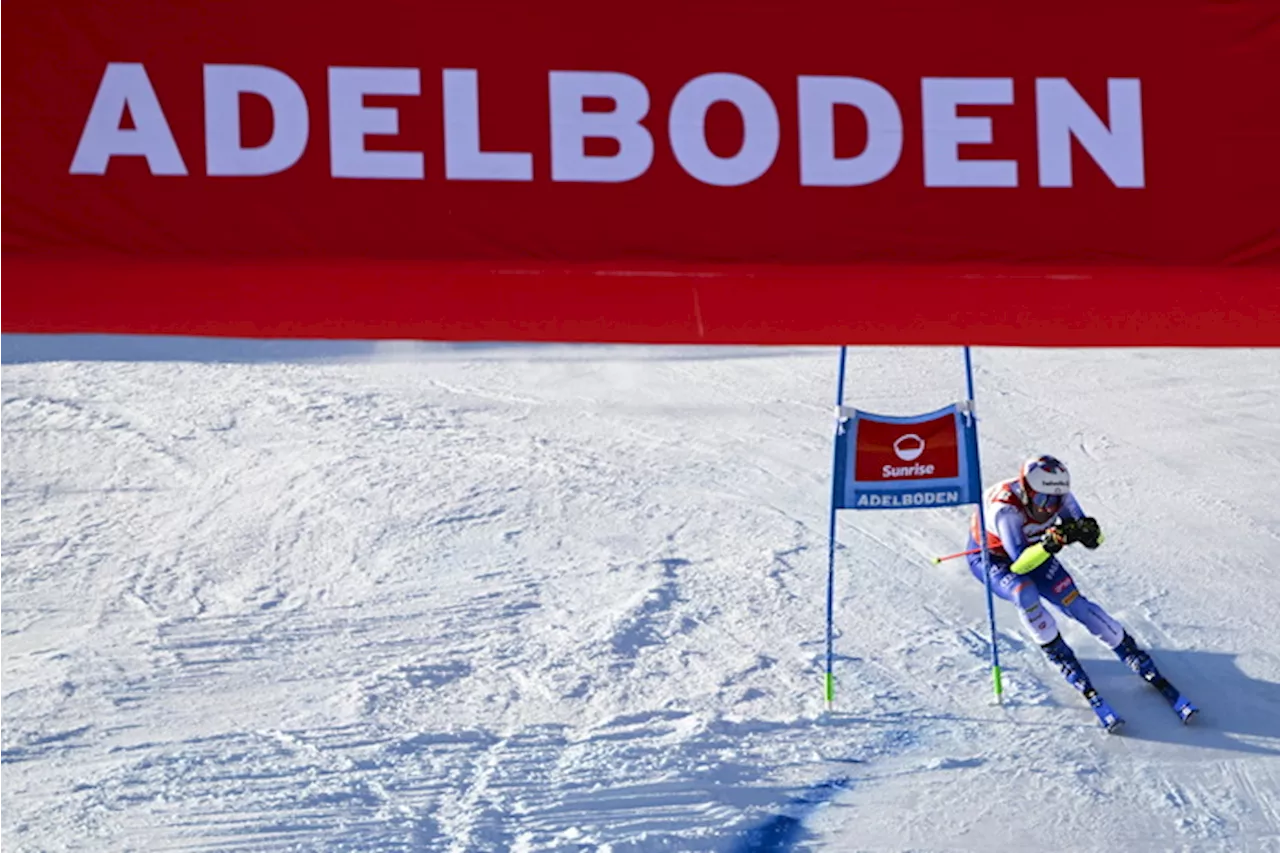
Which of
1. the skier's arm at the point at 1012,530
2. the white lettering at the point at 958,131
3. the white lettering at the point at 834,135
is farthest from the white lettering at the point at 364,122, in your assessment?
the skier's arm at the point at 1012,530

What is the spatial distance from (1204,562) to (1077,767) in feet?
8.56

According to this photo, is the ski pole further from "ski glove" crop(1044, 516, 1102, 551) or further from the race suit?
"ski glove" crop(1044, 516, 1102, 551)

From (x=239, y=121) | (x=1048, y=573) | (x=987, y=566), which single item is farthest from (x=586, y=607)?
(x=239, y=121)

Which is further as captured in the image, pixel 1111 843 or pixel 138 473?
pixel 138 473

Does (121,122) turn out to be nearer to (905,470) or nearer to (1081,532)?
(905,470)

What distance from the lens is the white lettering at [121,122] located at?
422cm

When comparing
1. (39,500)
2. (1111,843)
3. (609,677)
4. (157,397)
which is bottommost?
(1111,843)

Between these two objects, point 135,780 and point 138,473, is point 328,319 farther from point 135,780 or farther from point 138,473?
point 138,473

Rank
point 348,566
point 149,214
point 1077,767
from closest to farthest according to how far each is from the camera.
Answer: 1. point 149,214
2. point 1077,767
3. point 348,566

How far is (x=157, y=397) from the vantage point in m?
13.1

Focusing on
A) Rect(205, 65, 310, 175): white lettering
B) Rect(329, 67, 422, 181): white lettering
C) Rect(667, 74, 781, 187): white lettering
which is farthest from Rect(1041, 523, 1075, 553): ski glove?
Rect(205, 65, 310, 175): white lettering

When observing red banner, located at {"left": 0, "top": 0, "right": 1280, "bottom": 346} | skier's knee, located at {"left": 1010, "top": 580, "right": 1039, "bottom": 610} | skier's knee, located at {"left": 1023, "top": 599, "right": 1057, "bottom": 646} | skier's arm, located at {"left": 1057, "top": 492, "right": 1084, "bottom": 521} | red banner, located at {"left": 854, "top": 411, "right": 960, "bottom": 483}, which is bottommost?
skier's knee, located at {"left": 1023, "top": 599, "right": 1057, "bottom": 646}

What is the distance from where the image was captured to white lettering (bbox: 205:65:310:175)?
426 cm

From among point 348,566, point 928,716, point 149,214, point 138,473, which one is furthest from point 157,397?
point 149,214
